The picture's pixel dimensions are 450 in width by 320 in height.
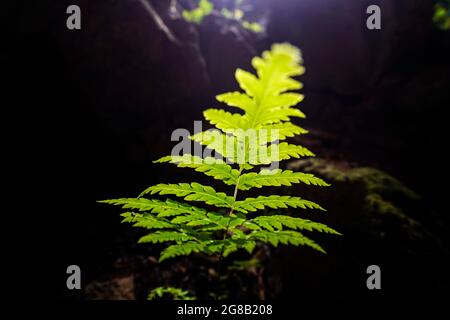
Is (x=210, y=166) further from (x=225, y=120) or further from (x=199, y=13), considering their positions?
(x=199, y=13)

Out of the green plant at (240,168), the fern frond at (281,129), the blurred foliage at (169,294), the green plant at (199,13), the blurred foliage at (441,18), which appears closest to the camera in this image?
the green plant at (240,168)

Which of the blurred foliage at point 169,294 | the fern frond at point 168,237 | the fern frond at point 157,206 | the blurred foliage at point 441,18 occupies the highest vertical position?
the blurred foliage at point 441,18

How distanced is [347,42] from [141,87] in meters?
6.46

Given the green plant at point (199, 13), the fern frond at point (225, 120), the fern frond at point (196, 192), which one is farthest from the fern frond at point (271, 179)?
the green plant at point (199, 13)

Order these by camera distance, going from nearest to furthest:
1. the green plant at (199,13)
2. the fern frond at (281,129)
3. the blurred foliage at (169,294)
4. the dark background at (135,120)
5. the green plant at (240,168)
Result: 1. the green plant at (240,168)
2. the fern frond at (281,129)
3. the blurred foliage at (169,294)
4. the dark background at (135,120)
5. the green plant at (199,13)

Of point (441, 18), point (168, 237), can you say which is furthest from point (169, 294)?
point (441, 18)

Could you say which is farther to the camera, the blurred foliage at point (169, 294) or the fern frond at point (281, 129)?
the blurred foliage at point (169, 294)

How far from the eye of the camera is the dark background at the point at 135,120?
4.32 meters

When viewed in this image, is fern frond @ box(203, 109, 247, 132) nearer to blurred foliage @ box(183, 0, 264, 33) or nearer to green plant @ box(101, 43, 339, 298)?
green plant @ box(101, 43, 339, 298)

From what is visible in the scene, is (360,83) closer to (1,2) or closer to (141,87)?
(141,87)

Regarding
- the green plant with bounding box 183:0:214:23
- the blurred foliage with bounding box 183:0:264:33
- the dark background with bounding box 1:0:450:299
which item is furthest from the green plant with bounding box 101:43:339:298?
the green plant with bounding box 183:0:214:23

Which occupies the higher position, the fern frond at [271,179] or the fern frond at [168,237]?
the fern frond at [271,179]

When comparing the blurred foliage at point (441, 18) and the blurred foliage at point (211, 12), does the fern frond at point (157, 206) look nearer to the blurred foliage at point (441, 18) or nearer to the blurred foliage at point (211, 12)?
the blurred foliage at point (211, 12)

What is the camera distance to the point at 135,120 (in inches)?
261
